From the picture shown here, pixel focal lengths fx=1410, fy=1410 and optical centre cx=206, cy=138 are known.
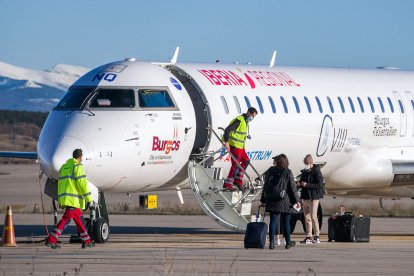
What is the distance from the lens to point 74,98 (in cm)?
2919

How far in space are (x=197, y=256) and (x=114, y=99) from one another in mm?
5942

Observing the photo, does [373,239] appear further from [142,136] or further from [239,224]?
[142,136]

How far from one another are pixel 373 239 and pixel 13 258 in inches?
370

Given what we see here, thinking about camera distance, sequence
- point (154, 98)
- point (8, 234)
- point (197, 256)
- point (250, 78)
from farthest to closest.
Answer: point (250, 78) < point (154, 98) < point (8, 234) < point (197, 256)

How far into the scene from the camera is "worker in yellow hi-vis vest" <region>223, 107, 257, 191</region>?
99.2ft

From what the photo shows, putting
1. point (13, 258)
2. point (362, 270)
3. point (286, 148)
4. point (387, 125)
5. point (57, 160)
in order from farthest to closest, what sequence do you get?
point (387, 125)
point (286, 148)
point (57, 160)
point (13, 258)
point (362, 270)

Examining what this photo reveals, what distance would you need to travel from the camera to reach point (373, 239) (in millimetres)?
30562

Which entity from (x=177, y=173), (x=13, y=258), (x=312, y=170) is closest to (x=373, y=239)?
(x=312, y=170)

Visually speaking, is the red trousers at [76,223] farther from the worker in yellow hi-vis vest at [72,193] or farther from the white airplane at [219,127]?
the white airplane at [219,127]

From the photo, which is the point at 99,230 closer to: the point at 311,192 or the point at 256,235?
the point at 256,235

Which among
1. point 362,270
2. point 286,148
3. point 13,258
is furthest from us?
point 286,148

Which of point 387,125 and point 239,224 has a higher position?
point 387,125

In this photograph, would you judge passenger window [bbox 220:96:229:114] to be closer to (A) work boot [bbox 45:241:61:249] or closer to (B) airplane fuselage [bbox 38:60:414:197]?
(B) airplane fuselage [bbox 38:60:414:197]

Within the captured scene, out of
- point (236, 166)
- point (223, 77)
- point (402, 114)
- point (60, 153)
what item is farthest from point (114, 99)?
point (402, 114)
